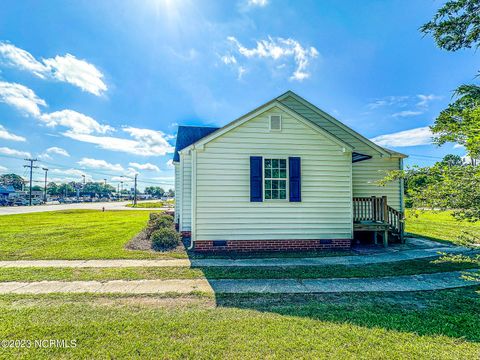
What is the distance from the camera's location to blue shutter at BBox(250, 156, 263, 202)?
8.38 meters

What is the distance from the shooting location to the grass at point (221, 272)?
572 centimetres

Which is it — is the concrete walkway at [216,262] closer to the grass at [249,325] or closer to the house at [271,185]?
the house at [271,185]

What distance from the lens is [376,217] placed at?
9.75 m

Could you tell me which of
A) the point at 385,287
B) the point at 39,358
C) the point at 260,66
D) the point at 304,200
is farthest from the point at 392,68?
the point at 39,358

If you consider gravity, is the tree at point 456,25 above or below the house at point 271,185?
above

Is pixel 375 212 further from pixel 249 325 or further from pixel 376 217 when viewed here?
pixel 249 325

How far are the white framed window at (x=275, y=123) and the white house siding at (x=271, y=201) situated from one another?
0.51ft

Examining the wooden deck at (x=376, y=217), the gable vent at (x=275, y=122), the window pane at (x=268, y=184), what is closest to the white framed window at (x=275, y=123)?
the gable vent at (x=275, y=122)

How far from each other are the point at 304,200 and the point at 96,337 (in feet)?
23.3

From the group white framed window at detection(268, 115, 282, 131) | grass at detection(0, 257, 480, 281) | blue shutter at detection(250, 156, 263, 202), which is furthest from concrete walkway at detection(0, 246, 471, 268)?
white framed window at detection(268, 115, 282, 131)

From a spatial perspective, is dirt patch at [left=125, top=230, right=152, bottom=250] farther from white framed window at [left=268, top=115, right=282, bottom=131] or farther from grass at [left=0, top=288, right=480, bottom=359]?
white framed window at [left=268, top=115, right=282, bottom=131]

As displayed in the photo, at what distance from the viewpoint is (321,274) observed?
5.93 m

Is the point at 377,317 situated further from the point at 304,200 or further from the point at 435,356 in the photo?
the point at 304,200

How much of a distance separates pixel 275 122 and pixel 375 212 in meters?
5.71
